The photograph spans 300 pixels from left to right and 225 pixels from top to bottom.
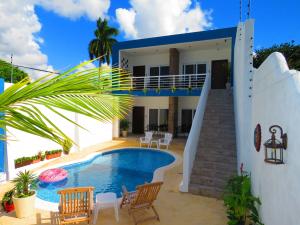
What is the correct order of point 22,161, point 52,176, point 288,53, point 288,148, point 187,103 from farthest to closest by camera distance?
point 187,103 < point 288,53 < point 22,161 < point 52,176 < point 288,148

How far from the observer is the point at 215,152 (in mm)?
9188

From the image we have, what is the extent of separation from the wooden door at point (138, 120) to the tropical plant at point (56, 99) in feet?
62.1

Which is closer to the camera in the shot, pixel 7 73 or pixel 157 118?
pixel 157 118

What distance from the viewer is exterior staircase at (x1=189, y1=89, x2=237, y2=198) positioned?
25.7 feet

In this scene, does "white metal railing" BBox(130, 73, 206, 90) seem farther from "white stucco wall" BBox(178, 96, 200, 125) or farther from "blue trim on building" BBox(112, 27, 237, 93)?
"blue trim on building" BBox(112, 27, 237, 93)

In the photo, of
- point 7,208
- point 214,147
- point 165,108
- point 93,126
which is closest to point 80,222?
point 7,208

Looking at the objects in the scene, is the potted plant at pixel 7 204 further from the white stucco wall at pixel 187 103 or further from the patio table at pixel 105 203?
the white stucco wall at pixel 187 103

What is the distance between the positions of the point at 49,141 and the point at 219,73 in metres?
12.4

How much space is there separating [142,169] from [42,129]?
10477 mm

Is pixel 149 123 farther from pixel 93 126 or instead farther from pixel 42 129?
pixel 42 129

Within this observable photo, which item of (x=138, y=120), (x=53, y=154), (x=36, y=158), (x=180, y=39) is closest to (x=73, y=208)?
(x=36, y=158)

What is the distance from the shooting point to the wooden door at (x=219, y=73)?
1739 centimetres

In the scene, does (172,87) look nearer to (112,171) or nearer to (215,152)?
(112,171)

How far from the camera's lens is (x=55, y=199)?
7918 millimetres
